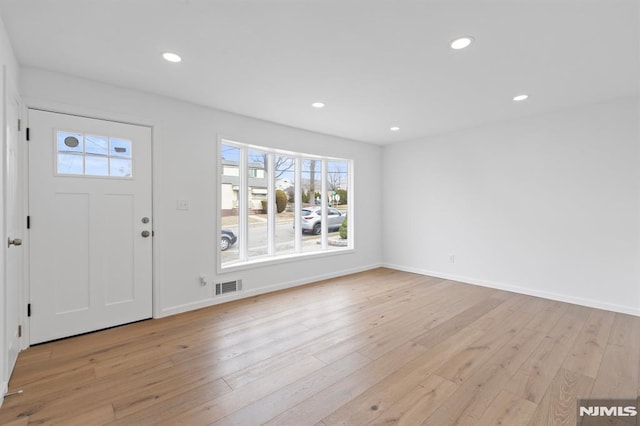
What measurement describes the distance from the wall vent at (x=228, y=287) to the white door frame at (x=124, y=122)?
70 cm

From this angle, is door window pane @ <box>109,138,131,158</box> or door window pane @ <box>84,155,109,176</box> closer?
door window pane @ <box>84,155,109,176</box>

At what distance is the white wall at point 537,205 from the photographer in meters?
3.41

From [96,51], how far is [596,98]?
508 cm

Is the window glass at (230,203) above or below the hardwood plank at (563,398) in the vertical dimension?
above

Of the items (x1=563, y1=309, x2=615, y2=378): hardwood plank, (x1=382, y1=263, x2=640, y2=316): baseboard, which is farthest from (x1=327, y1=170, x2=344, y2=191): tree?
(x1=563, y1=309, x2=615, y2=378): hardwood plank

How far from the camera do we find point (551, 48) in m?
2.28

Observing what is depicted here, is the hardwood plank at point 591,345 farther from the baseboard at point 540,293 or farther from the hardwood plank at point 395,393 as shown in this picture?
the hardwood plank at point 395,393

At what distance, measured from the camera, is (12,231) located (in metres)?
2.20

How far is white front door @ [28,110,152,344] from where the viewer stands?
262 centimetres

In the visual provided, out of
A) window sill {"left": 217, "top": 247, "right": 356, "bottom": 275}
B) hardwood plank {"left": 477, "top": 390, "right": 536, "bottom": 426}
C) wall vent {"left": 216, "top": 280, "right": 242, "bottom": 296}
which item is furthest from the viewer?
window sill {"left": 217, "top": 247, "right": 356, "bottom": 275}

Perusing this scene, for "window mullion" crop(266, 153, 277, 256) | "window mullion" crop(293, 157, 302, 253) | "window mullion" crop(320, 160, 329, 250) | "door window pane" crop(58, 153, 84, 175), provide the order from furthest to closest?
"window mullion" crop(320, 160, 329, 250)
"window mullion" crop(293, 157, 302, 253)
"window mullion" crop(266, 153, 277, 256)
"door window pane" crop(58, 153, 84, 175)

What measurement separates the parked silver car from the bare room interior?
0.16 m

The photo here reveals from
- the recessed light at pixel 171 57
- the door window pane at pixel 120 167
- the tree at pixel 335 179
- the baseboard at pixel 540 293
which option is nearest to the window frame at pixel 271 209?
the tree at pixel 335 179

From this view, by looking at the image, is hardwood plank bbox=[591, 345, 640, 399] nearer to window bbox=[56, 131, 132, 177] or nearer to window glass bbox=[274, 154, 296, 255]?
window glass bbox=[274, 154, 296, 255]
